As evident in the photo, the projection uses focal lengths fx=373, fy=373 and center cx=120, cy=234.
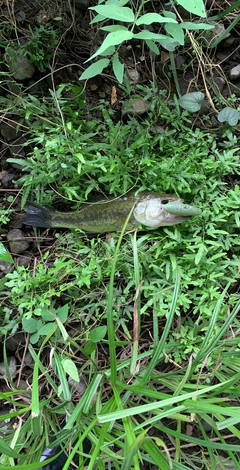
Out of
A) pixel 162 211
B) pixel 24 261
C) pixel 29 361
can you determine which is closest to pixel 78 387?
pixel 29 361

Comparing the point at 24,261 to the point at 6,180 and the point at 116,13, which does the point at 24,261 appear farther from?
the point at 116,13

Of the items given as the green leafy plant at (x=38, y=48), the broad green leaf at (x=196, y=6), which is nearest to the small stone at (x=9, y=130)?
the green leafy plant at (x=38, y=48)

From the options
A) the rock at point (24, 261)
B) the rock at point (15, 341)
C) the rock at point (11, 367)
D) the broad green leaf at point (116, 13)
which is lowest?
the rock at point (11, 367)

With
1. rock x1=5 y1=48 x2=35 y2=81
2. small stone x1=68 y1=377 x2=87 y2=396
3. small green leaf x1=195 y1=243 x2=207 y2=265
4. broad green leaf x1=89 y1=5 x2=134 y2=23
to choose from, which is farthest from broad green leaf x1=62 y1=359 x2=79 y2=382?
rock x1=5 y1=48 x2=35 y2=81

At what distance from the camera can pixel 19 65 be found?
85.0 inches

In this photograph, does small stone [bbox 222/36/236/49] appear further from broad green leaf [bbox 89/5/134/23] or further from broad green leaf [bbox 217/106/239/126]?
broad green leaf [bbox 89/5/134/23]

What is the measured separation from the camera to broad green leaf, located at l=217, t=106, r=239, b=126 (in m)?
2.08

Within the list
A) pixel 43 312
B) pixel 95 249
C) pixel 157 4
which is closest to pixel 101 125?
pixel 95 249

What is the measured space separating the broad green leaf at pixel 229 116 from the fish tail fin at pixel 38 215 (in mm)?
1102

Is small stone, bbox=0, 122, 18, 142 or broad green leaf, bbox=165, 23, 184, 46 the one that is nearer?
broad green leaf, bbox=165, 23, 184, 46

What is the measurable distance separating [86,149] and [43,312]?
2.91ft

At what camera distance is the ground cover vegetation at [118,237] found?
183 centimetres

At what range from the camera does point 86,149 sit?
202 cm

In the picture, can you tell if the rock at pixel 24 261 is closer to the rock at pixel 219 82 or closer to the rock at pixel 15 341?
the rock at pixel 15 341
